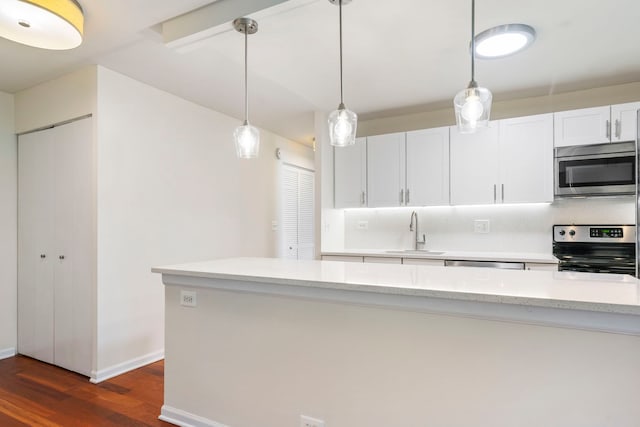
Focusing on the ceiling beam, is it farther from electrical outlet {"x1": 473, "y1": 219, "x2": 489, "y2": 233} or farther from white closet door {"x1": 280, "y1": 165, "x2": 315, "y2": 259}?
white closet door {"x1": 280, "y1": 165, "x2": 315, "y2": 259}

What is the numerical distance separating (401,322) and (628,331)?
0.76 meters

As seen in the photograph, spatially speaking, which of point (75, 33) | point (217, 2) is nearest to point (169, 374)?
point (75, 33)

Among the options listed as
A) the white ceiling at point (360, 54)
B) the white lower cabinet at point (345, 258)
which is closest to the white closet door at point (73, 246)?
the white ceiling at point (360, 54)

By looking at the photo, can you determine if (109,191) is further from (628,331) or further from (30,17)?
(628,331)

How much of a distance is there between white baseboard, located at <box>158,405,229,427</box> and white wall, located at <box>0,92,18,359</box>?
87.2 inches

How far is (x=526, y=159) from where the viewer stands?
3.30 m

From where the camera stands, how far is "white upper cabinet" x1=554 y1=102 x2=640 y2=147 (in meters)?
2.97

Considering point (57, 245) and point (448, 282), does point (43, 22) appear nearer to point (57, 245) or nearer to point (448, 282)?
point (57, 245)

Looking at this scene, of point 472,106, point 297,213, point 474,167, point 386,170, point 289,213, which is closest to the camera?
point 472,106

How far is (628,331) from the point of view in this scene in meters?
1.17

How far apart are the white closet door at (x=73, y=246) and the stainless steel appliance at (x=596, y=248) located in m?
3.92

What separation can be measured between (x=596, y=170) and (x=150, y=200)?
12.9 ft

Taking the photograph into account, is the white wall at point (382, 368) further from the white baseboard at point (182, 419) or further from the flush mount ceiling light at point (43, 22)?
the flush mount ceiling light at point (43, 22)

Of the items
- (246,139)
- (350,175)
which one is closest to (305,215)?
(350,175)
